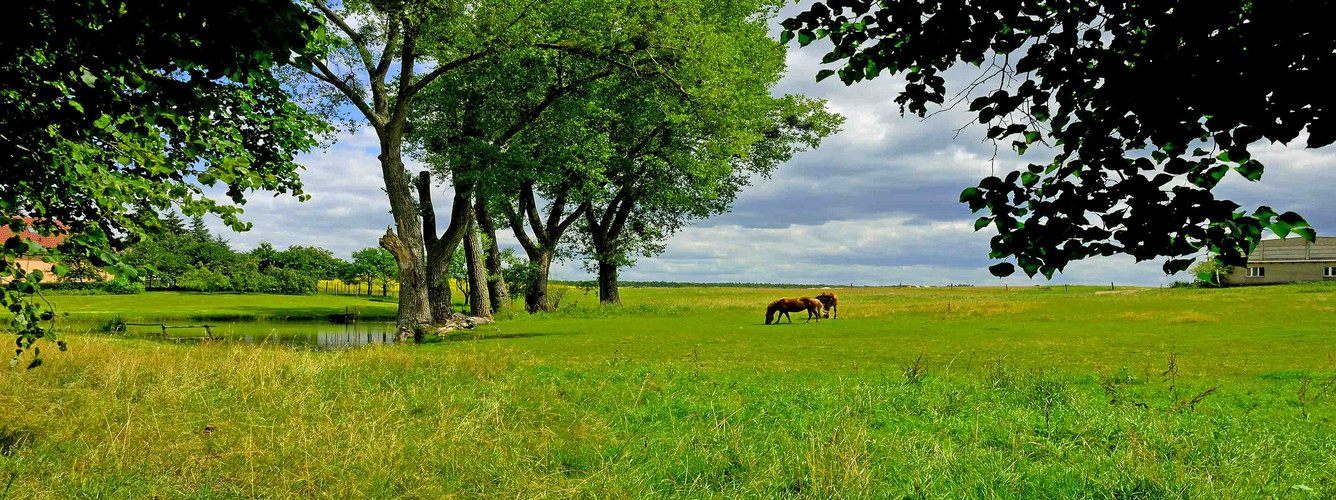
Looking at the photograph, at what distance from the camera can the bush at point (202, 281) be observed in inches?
3383

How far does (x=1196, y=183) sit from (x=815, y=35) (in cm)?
330

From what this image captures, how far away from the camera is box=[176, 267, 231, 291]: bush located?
8594 centimetres

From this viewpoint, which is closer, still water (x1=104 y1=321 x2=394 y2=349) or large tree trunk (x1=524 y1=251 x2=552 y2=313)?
still water (x1=104 y1=321 x2=394 y2=349)

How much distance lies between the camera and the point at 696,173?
31297mm

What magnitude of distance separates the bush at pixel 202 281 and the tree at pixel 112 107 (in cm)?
8930

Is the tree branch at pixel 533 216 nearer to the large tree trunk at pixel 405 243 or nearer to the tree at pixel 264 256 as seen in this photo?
the large tree trunk at pixel 405 243

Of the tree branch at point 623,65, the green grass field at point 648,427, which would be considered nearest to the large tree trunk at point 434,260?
the tree branch at point 623,65

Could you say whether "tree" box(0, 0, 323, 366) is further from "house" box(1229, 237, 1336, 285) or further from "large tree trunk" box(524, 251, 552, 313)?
"house" box(1229, 237, 1336, 285)

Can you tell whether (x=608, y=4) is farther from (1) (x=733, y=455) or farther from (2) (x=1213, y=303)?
(2) (x=1213, y=303)

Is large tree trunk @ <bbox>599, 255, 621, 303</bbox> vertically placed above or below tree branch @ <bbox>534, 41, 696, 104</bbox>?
below

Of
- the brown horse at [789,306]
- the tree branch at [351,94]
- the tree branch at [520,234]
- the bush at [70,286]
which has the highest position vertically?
the tree branch at [351,94]

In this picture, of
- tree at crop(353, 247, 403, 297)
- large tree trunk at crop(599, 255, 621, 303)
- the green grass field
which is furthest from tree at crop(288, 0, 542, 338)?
tree at crop(353, 247, 403, 297)

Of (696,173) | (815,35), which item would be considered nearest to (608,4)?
(696,173)

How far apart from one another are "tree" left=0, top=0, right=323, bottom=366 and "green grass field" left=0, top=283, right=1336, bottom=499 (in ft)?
6.25
